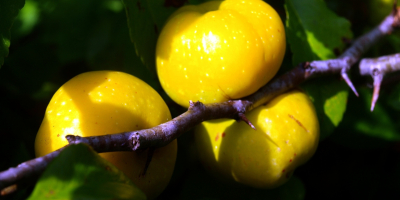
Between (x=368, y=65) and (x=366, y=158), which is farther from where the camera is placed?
(x=366, y=158)

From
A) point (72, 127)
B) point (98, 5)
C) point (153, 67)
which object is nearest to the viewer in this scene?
point (72, 127)

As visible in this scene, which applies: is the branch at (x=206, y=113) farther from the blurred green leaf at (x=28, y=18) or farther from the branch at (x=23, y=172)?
the blurred green leaf at (x=28, y=18)

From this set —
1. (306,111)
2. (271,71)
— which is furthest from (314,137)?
(271,71)

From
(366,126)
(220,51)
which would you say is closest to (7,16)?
(220,51)

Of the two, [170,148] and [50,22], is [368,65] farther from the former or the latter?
[50,22]

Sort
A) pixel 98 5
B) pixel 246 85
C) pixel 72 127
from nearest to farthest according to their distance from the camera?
1. pixel 72 127
2. pixel 246 85
3. pixel 98 5

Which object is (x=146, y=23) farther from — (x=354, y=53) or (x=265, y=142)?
(x=354, y=53)
